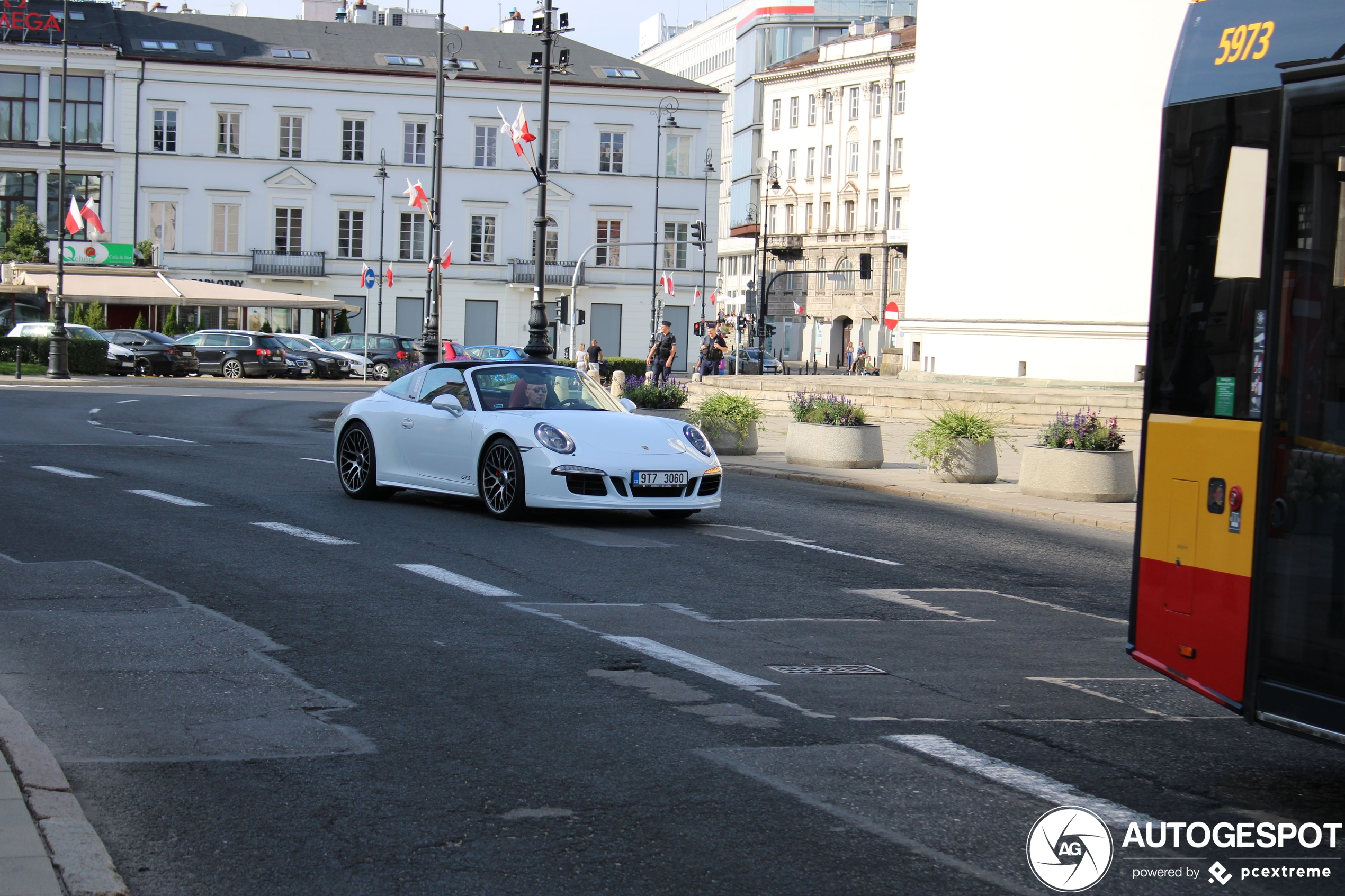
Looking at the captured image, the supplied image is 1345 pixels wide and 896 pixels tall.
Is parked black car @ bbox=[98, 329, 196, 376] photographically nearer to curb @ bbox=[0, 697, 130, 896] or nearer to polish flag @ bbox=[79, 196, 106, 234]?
polish flag @ bbox=[79, 196, 106, 234]

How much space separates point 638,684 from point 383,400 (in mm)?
8644

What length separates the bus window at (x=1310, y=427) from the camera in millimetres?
5359

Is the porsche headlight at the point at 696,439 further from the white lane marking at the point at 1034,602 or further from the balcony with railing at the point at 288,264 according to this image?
the balcony with railing at the point at 288,264

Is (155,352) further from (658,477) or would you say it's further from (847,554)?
(847,554)

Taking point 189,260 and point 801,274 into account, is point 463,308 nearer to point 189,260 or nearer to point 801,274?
point 189,260

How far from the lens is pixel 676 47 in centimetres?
14812

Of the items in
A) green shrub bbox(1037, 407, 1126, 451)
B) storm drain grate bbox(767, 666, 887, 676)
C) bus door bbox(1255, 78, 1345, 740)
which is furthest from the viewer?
green shrub bbox(1037, 407, 1126, 451)

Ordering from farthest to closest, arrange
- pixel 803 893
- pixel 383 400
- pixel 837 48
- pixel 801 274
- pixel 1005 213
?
pixel 801 274
pixel 837 48
pixel 1005 213
pixel 383 400
pixel 803 893

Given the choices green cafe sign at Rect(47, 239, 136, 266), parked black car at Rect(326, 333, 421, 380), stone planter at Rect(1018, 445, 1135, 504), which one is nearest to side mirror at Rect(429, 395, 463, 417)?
stone planter at Rect(1018, 445, 1135, 504)

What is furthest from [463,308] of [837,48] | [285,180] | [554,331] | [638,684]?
[638,684]

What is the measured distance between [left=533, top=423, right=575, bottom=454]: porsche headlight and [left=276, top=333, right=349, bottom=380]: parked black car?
4618 cm

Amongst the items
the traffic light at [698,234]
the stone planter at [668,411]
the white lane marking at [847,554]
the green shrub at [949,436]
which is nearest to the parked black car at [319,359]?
the traffic light at [698,234]

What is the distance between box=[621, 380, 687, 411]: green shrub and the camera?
32969 millimetres

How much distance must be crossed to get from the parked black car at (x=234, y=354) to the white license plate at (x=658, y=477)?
44896mm
